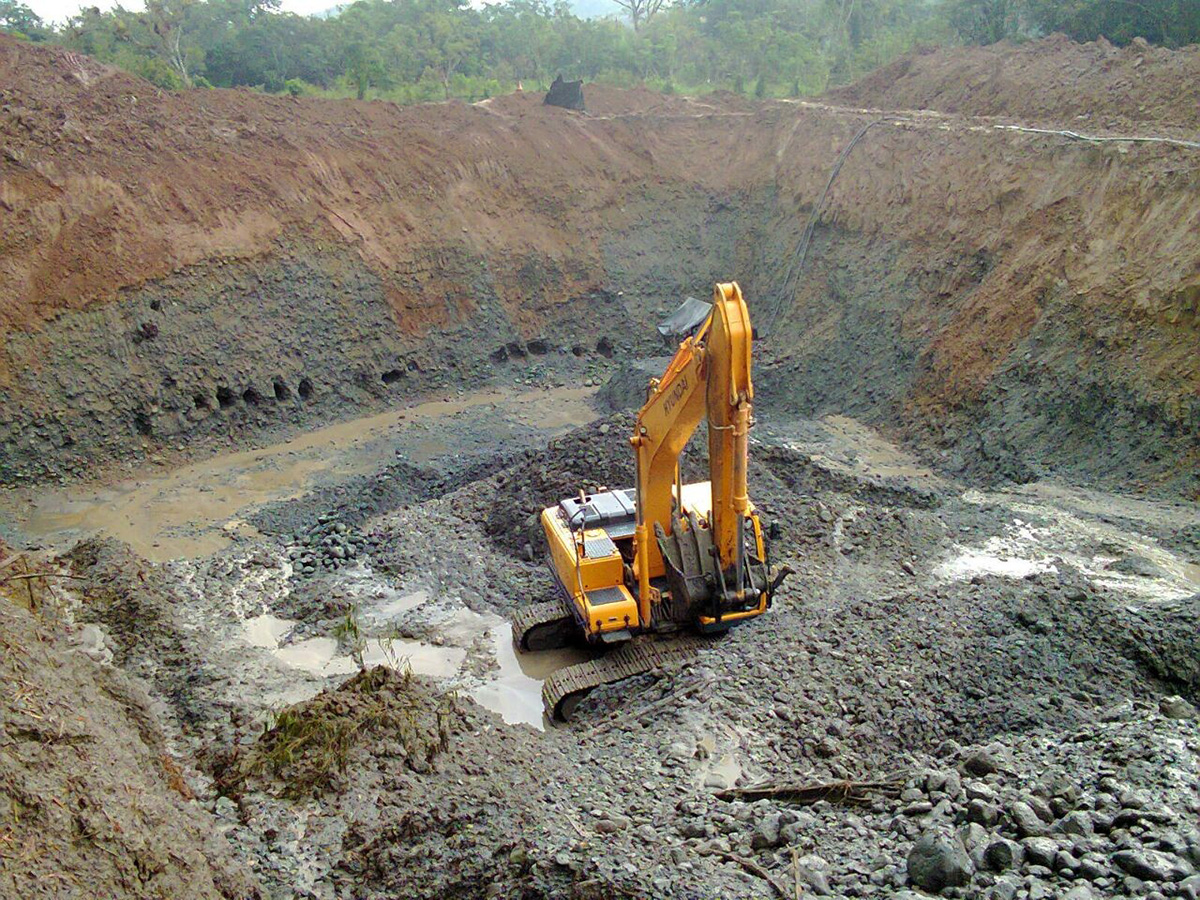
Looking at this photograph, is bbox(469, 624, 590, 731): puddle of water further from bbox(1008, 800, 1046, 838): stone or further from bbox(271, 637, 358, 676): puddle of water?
bbox(1008, 800, 1046, 838): stone

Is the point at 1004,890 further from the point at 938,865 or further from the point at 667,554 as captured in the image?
the point at 667,554

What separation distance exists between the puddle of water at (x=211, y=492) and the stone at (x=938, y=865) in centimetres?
1068

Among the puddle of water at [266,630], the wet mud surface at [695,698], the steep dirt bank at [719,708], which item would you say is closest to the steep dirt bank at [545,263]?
the wet mud surface at [695,698]

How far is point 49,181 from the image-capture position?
53.8 ft

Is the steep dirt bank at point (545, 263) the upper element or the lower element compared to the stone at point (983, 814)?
upper

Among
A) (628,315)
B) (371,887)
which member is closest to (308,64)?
(628,315)

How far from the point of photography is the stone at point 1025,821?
18.1 ft

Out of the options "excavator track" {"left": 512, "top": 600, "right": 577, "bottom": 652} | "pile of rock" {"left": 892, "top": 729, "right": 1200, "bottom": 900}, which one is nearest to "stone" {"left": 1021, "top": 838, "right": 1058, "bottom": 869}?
"pile of rock" {"left": 892, "top": 729, "right": 1200, "bottom": 900}

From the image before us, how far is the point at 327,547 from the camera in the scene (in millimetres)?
12414

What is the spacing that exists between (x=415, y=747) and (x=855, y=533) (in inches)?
272

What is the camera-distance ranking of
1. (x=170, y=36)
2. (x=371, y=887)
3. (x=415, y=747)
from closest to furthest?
(x=371, y=887) → (x=415, y=747) → (x=170, y=36)

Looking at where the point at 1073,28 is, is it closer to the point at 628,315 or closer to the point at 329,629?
the point at 628,315

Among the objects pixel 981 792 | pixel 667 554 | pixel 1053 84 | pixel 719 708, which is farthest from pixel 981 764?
pixel 1053 84

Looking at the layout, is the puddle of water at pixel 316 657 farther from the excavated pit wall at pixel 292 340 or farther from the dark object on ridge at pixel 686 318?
the dark object on ridge at pixel 686 318
